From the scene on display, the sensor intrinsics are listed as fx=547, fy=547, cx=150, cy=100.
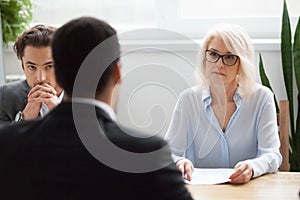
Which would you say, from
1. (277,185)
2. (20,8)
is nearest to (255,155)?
(277,185)

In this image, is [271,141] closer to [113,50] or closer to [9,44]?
[113,50]

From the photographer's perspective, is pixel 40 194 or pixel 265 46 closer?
pixel 40 194

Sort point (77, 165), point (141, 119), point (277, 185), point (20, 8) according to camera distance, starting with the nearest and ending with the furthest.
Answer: point (77, 165), point (277, 185), point (141, 119), point (20, 8)

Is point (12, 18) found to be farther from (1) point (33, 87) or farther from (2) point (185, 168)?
(2) point (185, 168)

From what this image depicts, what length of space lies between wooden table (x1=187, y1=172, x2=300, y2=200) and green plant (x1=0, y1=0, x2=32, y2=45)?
5.98ft

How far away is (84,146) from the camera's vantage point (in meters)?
1.08

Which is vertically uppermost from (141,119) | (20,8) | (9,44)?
(20,8)

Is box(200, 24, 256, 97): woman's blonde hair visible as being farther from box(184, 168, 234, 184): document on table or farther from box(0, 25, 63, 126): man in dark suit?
box(0, 25, 63, 126): man in dark suit

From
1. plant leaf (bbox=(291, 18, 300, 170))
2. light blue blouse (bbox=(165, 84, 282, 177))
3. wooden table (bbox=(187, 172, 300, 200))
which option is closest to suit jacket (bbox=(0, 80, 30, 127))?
light blue blouse (bbox=(165, 84, 282, 177))

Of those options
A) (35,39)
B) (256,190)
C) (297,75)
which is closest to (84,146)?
(256,190)

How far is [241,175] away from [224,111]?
0.49 meters

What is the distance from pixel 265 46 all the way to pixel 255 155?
913 millimetres

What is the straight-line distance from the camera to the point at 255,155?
2.37m

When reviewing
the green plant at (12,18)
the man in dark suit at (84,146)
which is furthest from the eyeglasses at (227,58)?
the green plant at (12,18)
